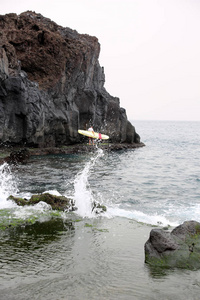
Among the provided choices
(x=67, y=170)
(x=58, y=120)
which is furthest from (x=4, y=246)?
(x=58, y=120)

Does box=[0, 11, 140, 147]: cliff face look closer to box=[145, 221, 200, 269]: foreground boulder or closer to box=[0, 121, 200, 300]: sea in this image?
box=[0, 121, 200, 300]: sea

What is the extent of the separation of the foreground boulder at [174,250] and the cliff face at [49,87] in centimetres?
2936

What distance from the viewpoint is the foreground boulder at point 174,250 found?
9628 mm

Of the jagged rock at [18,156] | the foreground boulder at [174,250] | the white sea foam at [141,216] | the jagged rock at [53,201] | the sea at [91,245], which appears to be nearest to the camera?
the sea at [91,245]

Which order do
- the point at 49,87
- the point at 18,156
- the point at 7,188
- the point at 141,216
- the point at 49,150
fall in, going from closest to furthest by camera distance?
the point at 141,216 < the point at 7,188 < the point at 18,156 < the point at 49,150 < the point at 49,87

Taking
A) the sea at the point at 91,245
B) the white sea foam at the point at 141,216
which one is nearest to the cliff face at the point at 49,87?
the sea at the point at 91,245

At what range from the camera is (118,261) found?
9.90 m

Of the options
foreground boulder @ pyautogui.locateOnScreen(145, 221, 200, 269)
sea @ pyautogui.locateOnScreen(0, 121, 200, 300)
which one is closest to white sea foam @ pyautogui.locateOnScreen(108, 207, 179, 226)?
sea @ pyautogui.locateOnScreen(0, 121, 200, 300)

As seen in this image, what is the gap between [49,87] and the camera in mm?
47562

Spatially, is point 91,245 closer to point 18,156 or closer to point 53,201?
point 53,201

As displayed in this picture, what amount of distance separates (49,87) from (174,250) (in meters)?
40.8

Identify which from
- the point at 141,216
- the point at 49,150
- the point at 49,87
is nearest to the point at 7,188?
the point at 141,216

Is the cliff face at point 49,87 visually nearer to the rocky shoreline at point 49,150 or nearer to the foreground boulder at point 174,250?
the rocky shoreline at point 49,150

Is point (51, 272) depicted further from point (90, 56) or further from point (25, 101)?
point (90, 56)
